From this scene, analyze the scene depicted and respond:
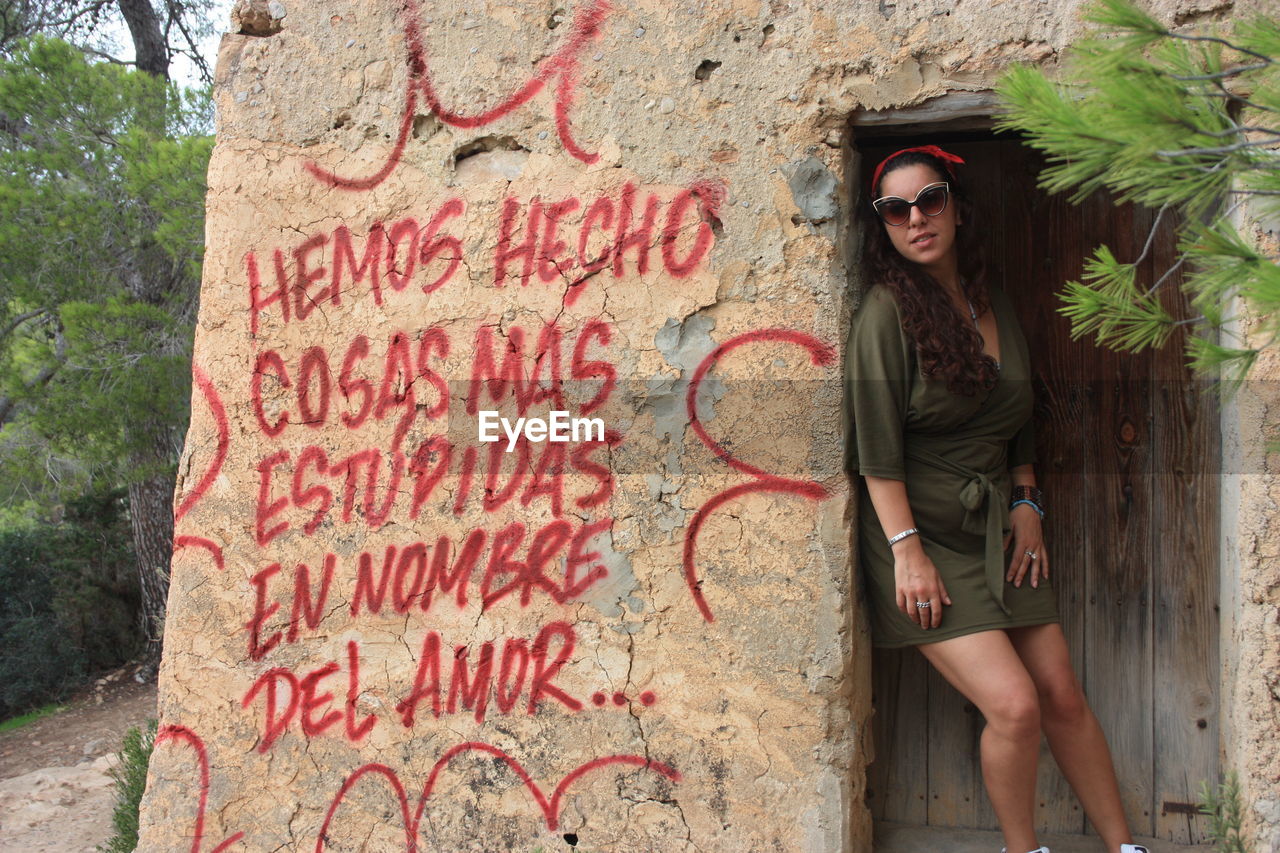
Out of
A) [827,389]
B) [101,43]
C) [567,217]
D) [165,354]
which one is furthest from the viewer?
[101,43]

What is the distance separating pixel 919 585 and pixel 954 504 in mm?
234

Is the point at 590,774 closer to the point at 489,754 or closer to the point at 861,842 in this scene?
the point at 489,754

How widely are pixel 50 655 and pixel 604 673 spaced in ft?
20.3

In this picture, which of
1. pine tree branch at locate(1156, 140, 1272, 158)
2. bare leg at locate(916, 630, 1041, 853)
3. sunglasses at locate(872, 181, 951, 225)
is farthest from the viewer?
sunglasses at locate(872, 181, 951, 225)

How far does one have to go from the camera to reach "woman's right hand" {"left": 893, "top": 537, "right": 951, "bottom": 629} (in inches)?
94.9

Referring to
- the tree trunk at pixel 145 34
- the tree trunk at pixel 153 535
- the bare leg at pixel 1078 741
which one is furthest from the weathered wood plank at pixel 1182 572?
the tree trunk at pixel 145 34

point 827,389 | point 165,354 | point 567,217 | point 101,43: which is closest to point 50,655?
point 165,354

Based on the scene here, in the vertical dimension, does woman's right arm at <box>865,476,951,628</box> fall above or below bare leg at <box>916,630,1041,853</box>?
above

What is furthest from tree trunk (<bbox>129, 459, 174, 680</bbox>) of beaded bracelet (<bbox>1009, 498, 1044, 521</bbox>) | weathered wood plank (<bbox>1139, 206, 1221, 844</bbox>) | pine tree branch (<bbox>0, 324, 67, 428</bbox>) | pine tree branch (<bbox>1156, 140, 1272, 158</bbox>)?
pine tree branch (<bbox>1156, 140, 1272, 158</bbox>)

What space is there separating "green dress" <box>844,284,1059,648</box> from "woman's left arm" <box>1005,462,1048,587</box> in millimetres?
24

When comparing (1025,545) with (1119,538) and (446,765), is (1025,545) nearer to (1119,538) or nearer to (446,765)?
(1119,538)

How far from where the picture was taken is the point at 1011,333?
2594 millimetres

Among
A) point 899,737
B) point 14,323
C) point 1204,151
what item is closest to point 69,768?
point 14,323

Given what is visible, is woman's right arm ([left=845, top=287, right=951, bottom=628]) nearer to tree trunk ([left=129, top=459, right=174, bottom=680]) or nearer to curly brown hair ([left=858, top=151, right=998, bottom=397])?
curly brown hair ([left=858, top=151, right=998, bottom=397])
